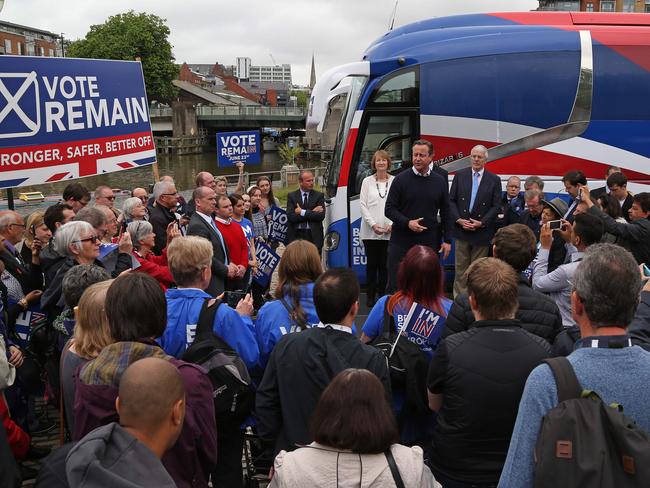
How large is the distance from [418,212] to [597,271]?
4530mm

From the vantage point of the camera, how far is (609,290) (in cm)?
228

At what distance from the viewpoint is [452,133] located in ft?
27.1

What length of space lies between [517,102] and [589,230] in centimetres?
450

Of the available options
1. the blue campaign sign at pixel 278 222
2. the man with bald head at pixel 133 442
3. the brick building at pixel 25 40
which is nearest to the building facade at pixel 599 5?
the brick building at pixel 25 40

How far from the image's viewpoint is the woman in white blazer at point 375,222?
7785mm

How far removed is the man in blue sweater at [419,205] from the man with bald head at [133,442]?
487 centimetres

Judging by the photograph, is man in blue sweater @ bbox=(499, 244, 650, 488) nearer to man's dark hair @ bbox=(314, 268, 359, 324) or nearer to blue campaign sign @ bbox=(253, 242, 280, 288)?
man's dark hair @ bbox=(314, 268, 359, 324)

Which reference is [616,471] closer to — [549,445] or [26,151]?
[549,445]

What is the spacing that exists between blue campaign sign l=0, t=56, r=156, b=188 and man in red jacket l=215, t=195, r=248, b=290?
1.79m

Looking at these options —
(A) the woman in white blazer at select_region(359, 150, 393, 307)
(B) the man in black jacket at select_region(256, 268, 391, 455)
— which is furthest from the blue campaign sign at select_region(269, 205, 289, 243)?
(B) the man in black jacket at select_region(256, 268, 391, 455)

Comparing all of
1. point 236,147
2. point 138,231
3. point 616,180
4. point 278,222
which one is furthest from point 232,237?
point 236,147

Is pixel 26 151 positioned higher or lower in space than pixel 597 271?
higher

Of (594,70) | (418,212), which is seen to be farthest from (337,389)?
(594,70)

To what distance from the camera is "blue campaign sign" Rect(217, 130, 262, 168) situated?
39.9 ft
